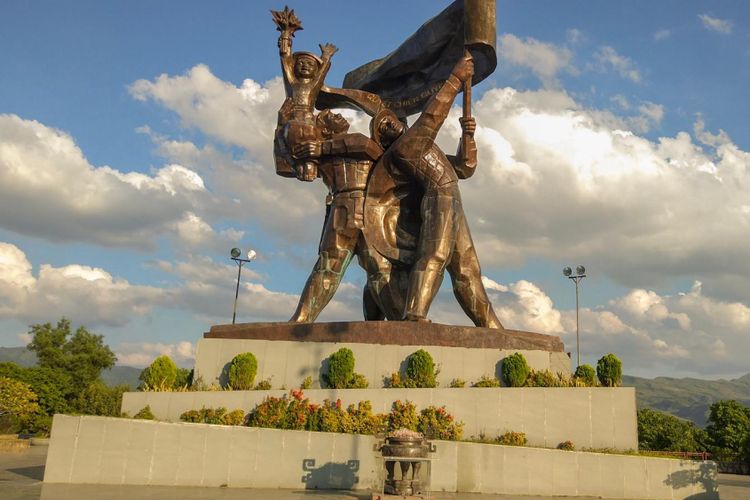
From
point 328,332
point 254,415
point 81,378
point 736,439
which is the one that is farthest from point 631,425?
point 81,378

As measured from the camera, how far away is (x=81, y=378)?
45938 mm

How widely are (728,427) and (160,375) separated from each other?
83.6ft

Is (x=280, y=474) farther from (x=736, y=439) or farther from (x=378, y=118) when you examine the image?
(x=736, y=439)

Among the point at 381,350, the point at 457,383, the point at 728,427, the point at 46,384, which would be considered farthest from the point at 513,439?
the point at 46,384

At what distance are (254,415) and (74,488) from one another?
3603 millimetres

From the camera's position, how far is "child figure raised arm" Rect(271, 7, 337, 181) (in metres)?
17.5

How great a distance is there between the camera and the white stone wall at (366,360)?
1445 cm

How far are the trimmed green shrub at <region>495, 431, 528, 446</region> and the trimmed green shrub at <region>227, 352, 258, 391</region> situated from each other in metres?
5.40

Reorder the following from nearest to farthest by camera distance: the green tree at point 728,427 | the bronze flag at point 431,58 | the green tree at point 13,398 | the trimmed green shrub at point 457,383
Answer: the trimmed green shrub at point 457,383, the bronze flag at point 431,58, the green tree at point 13,398, the green tree at point 728,427

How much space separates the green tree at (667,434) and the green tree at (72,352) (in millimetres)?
35564

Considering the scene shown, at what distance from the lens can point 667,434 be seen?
35656mm

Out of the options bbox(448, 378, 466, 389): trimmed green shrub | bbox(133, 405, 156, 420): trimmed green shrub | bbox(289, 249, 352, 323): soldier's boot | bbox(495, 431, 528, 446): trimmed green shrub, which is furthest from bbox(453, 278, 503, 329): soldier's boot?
bbox(133, 405, 156, 420): trimmed green shrub

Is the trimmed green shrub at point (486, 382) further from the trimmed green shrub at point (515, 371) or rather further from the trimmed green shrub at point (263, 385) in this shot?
the trimmed green shrub at point (263, 385)

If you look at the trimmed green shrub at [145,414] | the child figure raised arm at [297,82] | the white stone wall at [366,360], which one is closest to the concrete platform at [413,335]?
the white stone wall at [366,360]
